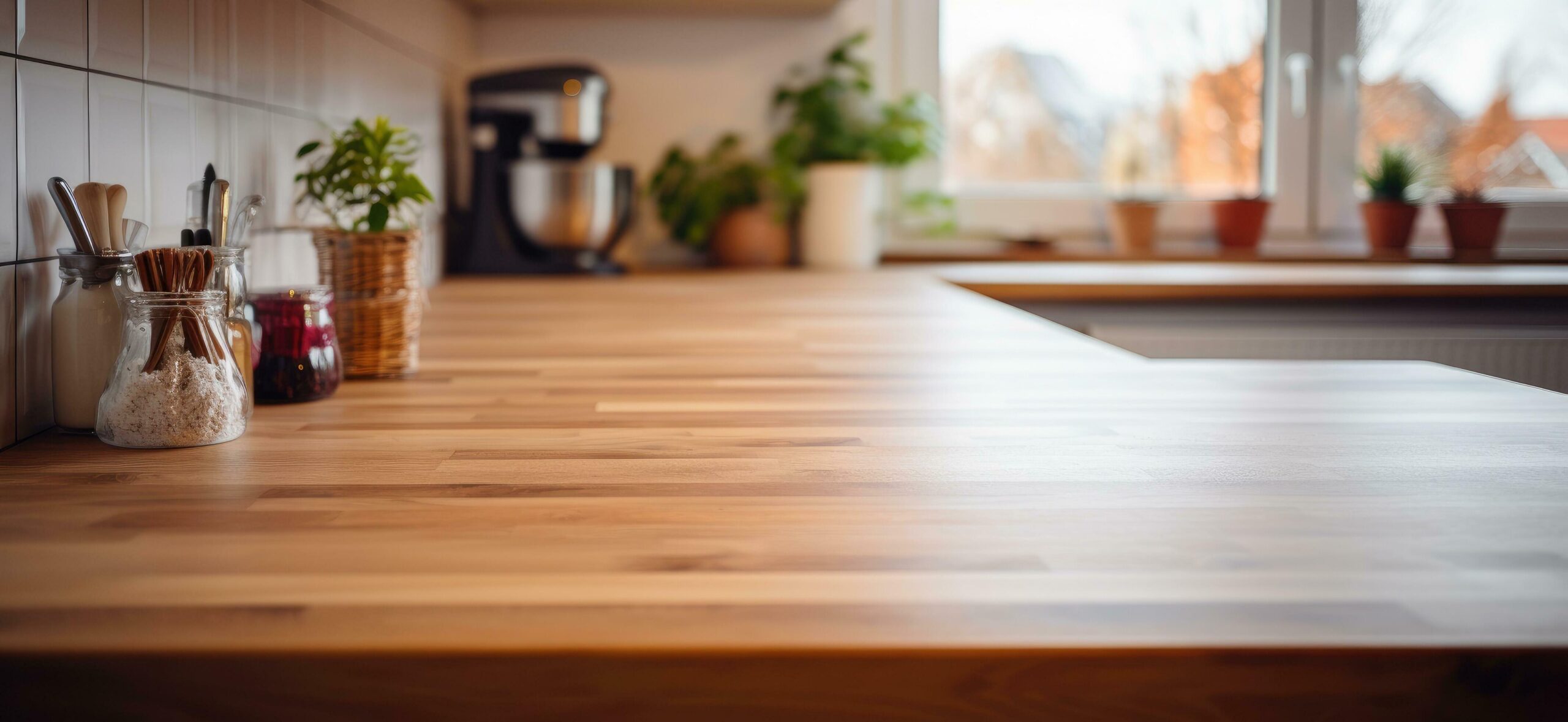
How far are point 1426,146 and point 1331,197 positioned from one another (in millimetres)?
270

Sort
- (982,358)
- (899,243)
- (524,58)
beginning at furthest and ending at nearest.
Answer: (899,243) < (524,58) < (982,358)

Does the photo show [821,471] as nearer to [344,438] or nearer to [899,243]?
[344,438]

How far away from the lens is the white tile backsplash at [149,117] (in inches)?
26.4

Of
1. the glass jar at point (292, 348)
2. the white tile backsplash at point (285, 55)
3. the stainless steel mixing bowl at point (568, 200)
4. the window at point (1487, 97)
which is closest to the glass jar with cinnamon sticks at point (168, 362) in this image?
the glass jar at point (292, 348)

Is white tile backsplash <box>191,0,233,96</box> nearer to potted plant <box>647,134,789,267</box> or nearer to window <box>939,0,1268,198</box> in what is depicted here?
potted plant <box>647,134,789,267</box>

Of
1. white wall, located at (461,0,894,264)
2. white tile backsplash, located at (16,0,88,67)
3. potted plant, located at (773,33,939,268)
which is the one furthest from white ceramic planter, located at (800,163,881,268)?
white tile backsplash, located at (16,0,88,67)

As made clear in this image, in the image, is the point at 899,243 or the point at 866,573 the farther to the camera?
the point at 899,243

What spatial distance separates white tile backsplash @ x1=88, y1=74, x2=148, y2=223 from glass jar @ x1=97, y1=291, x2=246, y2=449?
0.15 metres

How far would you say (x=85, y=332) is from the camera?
688 millimetres

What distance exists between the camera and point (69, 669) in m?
0.36

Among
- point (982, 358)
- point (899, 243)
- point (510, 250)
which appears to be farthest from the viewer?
point (899, 243)

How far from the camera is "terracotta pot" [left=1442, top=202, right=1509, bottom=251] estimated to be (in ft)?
7.32

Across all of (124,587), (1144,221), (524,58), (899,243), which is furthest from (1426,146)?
(124,587)

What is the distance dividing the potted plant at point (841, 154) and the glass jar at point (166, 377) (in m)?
1.59
